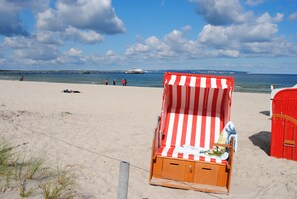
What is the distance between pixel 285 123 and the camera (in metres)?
6.23

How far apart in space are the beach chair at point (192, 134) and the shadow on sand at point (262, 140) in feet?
5.16

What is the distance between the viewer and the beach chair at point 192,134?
16.1 feet

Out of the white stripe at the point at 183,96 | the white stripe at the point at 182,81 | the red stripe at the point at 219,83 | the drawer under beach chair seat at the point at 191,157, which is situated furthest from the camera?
the white stripe at the point at 183,96

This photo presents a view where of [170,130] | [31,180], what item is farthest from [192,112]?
[31,180]

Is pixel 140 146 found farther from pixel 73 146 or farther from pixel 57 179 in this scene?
pixel 57 179

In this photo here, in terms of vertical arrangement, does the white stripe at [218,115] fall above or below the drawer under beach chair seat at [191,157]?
above

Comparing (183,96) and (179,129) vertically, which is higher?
(183,96)

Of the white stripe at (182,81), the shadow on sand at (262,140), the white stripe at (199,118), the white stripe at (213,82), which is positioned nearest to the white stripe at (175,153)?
the white stripe at (199,118)

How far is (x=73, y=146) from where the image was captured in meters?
6.62

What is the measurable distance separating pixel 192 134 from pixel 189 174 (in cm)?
145

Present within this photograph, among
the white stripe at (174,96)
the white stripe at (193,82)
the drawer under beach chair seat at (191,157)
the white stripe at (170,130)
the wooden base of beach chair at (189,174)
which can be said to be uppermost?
the white stripe at (193,82)

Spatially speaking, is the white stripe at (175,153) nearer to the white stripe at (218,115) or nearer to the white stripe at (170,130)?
the white stripe at (170,130)

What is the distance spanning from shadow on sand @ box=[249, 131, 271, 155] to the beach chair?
1.57m

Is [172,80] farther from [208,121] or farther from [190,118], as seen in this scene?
[208,121]
